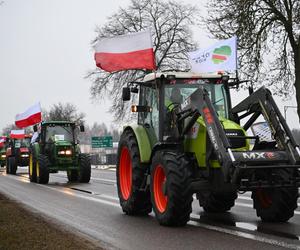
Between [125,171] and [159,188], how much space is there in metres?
2.18

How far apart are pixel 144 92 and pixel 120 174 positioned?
1.85m

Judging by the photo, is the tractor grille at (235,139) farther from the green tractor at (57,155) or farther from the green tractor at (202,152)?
the green tractor at (57,155)

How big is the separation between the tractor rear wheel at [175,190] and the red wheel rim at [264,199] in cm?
143

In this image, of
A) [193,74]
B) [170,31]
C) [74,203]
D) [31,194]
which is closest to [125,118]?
[170,31]

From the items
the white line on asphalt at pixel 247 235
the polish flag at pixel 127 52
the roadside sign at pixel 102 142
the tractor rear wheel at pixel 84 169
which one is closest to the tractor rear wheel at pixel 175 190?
the white line on asphalt at pixel 247 235

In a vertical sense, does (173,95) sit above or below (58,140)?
above

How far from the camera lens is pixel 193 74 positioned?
10086 mm

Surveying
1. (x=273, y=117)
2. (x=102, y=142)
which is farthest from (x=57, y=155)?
(x=102, y=142)

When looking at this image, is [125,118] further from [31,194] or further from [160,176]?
[160,176]

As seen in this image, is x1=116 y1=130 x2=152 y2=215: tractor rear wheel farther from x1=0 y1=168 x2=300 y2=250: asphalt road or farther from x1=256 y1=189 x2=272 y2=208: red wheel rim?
x1=256 y1=189 x2=272 y2=208: red wheel rim

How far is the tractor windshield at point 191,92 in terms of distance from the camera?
9.90m

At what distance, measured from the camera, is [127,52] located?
1080 cm

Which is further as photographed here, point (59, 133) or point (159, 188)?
point (59, 133)

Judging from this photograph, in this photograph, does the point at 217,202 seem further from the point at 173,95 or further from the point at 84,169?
the point at 84,169
